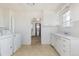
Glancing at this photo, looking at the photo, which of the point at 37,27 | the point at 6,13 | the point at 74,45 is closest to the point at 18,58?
the point at 74,45

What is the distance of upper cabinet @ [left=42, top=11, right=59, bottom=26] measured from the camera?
8.02m

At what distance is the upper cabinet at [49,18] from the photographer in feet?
26.3

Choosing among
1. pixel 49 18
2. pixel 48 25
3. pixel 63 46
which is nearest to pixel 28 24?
pixel 48 25

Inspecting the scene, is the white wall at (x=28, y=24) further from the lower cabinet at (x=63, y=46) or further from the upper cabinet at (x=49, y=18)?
the lower cabinet at (x=63, y=46)

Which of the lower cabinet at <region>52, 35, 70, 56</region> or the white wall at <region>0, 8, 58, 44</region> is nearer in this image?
the lower cabinet at <region>52, 35, 70, 56</region>

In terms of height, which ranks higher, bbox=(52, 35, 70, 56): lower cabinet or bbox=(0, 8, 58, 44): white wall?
bbox=(0, 8, 58, 44): white wall

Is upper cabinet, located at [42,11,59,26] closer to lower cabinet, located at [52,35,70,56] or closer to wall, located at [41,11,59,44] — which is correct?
wall, located at [41,11,59,44]

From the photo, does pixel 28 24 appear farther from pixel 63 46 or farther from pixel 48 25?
pixel 63 46

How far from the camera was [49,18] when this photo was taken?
806cm

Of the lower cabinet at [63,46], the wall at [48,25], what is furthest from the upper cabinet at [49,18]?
the lower cabinet at [63,46]

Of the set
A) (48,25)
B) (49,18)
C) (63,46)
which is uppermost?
(49,18)

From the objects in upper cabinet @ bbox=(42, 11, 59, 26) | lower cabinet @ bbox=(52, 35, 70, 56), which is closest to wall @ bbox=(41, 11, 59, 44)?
upper cabinet @ bbox=(42, 11, 59, 26)

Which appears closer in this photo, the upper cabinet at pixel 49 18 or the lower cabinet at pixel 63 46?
the lower cabinet at pixel 63 46

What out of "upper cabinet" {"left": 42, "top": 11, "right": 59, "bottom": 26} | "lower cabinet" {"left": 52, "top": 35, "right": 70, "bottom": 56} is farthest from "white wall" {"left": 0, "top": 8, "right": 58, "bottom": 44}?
"lower cabinet" {"left": 52, "top": 35, "right": 70, "bottom": 56}
